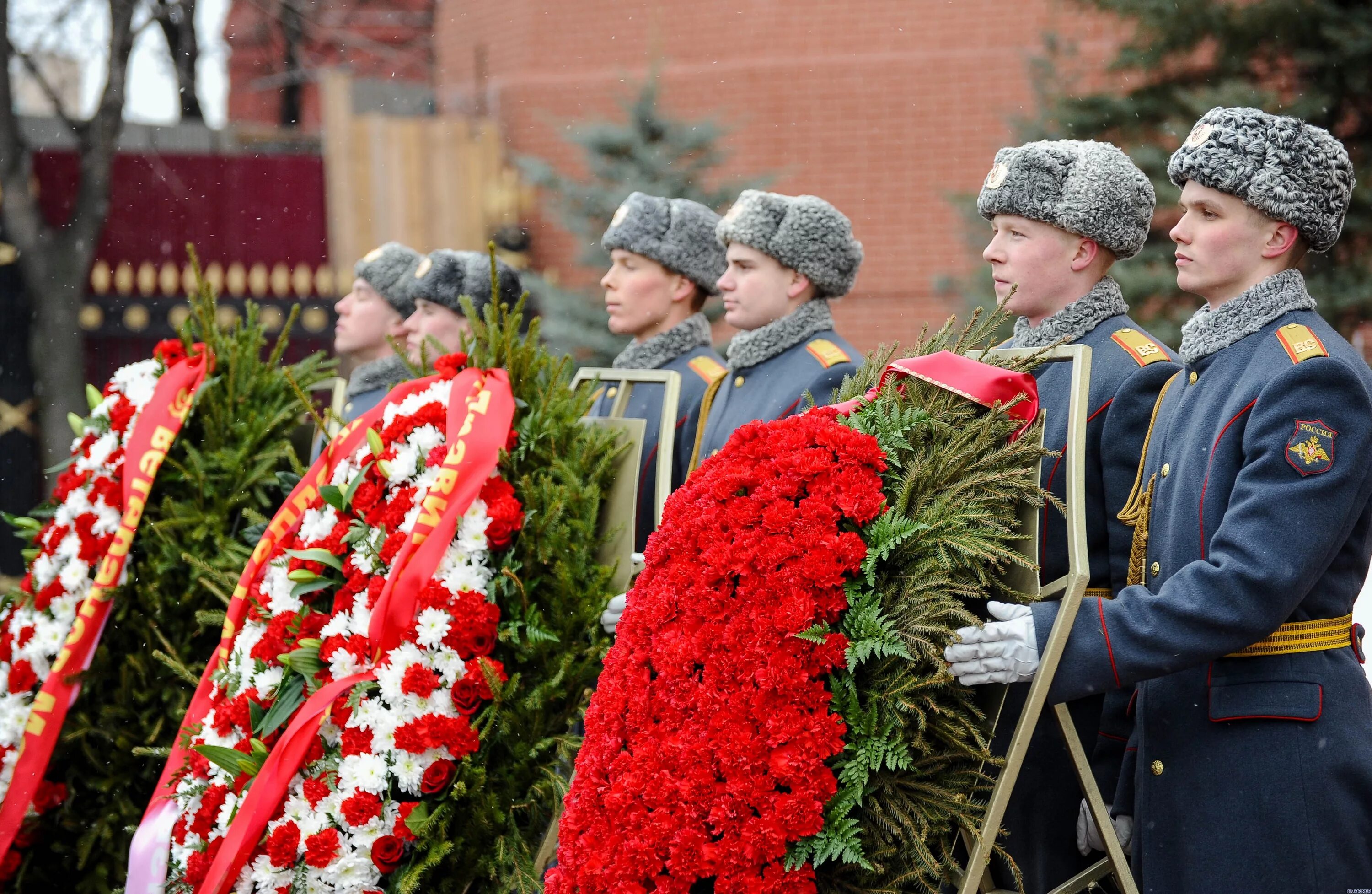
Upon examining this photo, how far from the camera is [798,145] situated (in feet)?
35.9

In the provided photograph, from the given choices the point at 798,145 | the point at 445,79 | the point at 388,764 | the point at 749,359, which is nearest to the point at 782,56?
the point at 798,145

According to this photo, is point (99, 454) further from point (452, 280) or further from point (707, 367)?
point (707, 367)

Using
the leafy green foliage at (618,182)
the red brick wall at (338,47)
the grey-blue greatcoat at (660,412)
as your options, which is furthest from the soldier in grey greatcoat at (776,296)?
the red brick wall at (338,47)

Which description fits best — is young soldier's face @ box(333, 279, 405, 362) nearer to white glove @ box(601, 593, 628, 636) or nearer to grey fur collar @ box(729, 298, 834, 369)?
grey fur collar @ box(729, 298, 834, 369)

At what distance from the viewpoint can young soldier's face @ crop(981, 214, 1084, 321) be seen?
330cm

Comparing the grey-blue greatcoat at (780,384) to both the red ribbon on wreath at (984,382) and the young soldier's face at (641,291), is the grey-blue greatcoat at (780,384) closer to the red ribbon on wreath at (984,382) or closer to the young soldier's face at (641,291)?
the young soldier's face at (641,291)

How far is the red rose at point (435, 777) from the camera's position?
130 inches

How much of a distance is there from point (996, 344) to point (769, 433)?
707mm

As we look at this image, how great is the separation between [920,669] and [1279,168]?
1185 mm

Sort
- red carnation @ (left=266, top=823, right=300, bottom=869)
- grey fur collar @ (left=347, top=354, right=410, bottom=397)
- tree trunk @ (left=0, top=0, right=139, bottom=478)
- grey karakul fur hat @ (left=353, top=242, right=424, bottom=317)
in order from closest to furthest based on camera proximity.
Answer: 1. red carnation @ (left=266, top=823, right=300, bottom=869)
2. grey fur collar @ (left=347, top=354, right=410, bottom=397)
3. grey karakul fur hat @ (left=353, top=242, right=424, bottom=317)
4. tree trunk @ (left=0, top=0, right=139, bottom=478)

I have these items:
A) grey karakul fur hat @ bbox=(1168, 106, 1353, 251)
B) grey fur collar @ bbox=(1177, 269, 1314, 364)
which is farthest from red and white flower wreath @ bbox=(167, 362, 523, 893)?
grey karakul fur hat @ bbox=(1168, 106, 1353, 251)

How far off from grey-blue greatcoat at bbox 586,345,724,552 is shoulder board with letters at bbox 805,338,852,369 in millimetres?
487

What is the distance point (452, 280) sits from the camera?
576 centimetres

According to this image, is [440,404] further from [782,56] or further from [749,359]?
[782,56]
